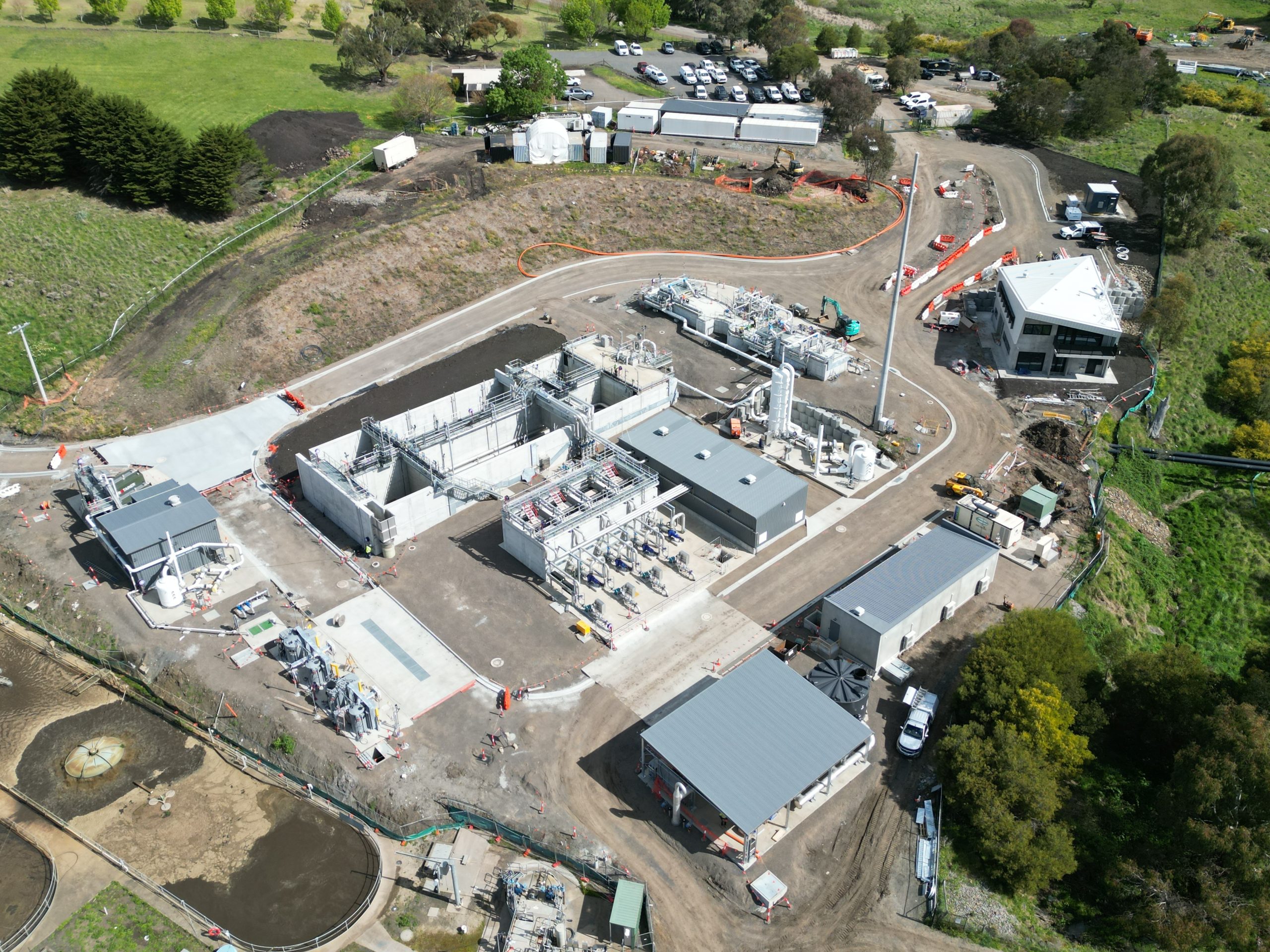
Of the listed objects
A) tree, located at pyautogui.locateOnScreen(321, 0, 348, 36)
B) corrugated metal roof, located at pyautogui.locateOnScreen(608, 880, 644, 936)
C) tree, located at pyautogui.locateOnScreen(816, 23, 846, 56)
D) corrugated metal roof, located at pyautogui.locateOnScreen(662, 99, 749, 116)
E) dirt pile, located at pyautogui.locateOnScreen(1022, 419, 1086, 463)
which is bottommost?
corrugated metal roof, located at pyautogui.locateOnScreen(608, 880, 644, 936)

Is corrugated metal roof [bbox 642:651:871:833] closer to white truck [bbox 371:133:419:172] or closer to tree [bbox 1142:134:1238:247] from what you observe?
white truck [bbox 371:133:419:172]

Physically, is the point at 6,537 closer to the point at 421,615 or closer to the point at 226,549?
the point at 226,549

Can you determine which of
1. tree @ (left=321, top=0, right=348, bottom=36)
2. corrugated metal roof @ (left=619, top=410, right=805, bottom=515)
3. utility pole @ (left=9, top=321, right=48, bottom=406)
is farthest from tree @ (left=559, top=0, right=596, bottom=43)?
corrugated metal roof @ (left=619, top=410, right=805, bottom=515)

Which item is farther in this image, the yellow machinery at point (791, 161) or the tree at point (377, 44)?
the tree at point (377, 44)

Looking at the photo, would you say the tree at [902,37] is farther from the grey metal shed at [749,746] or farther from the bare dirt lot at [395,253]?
the grey metal shed at [749,746]

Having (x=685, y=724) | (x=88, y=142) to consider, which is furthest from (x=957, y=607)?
(x=88, y=142)

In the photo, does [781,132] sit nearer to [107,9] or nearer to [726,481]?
[726,481]

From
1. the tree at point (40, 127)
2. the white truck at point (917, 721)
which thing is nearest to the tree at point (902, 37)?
the tree at point (40, 127)

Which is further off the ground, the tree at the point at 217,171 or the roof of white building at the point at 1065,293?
the tree at the point at 217,171
